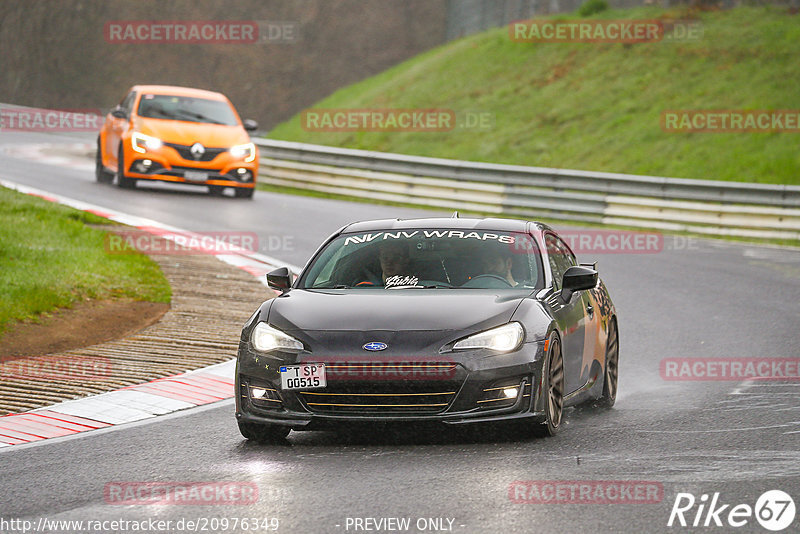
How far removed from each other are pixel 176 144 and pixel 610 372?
14522mm

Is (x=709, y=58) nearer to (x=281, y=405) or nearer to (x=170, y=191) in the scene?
(x=170, y=191)

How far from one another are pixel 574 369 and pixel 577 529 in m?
2.76

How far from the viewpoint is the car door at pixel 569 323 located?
8.26 meters

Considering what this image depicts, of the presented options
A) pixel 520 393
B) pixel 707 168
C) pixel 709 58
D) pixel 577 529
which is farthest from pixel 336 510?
pixel 709 58

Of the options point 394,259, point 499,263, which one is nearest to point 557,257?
point 499,263

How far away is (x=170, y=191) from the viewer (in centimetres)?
2456

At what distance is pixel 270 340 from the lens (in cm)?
769

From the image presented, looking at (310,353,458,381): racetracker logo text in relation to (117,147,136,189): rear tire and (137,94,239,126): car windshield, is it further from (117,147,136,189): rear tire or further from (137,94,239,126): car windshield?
(137,94,239,126): car windshield
